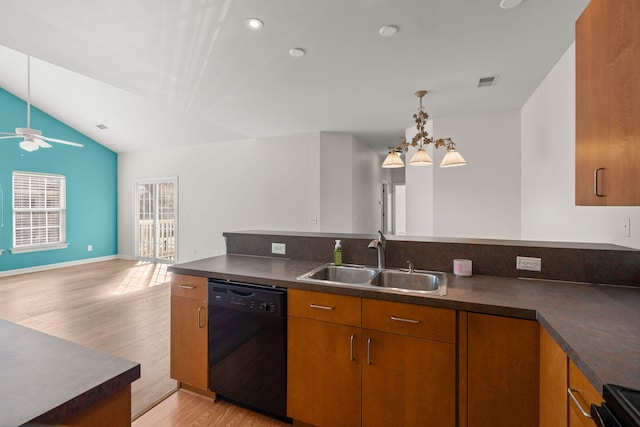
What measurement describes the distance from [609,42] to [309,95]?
9.02 feet

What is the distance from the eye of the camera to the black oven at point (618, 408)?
2.07ft

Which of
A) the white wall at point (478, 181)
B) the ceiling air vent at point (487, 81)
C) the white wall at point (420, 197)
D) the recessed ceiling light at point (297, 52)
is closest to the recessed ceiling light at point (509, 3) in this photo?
the ceiling air vent at point (487, 81)

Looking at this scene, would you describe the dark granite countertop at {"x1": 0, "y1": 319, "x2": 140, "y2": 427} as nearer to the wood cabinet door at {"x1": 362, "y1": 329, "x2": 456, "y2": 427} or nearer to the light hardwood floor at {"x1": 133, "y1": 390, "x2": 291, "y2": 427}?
the wood cabinet door at {"x1": 362, "y1": 329, "x2": 456, "y2": 427}

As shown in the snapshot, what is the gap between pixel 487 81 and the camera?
2.99 meters

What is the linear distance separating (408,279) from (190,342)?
1.55 metres

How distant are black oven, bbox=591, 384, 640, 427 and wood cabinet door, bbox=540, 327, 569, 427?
302mm

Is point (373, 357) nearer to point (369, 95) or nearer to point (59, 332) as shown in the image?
point (369, 95)

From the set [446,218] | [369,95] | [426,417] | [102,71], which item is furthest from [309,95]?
[426,417]

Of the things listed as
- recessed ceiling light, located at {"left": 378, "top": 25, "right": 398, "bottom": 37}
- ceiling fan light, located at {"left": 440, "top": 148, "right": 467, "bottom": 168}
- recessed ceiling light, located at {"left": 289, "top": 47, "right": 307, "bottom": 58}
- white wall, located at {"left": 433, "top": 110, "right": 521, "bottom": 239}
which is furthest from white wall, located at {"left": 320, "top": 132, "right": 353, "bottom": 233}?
recessed ceiling light, located at {"left": 378, "top": 25, "right": 398, "bottom": 37}

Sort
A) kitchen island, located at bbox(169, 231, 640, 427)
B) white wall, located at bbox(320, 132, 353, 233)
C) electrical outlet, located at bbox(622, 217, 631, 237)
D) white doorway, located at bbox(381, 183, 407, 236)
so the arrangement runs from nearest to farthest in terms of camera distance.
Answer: kitchen island, located at bbox(169, 231, 640, 427) < electrical outlet, located at bbox(622, 217, 631, 237) < white wall, located at bbox(320, 132, 353, 233) < white doorway, located at bbox(381, 183, 407, 236)

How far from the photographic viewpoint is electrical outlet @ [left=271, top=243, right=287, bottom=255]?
7.95 ft

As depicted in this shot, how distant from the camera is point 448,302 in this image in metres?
1.38

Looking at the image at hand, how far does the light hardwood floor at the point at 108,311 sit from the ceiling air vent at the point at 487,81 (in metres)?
3.92

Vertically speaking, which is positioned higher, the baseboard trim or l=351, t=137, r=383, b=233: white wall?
l=351, t=137, r=383, b=233: white wall
